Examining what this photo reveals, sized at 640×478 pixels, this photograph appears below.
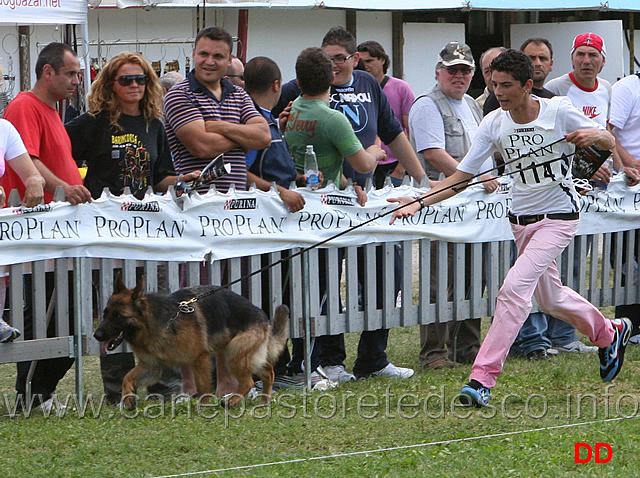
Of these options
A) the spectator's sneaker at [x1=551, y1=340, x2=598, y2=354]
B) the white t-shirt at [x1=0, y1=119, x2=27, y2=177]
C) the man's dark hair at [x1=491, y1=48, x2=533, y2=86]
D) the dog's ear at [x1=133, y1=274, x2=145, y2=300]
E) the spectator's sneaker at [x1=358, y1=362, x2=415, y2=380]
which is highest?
the man's dark hair at [x1=491, y1=48, x2=533, y2=86]

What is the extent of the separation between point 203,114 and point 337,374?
6.64 feet

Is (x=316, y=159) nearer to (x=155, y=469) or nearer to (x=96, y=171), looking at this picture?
(x=96, y=171)

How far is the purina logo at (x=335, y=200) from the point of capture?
683cm

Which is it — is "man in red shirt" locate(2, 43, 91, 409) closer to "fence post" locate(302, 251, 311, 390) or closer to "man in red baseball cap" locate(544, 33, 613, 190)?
"fence post" locate(302, 251, 311, 390)

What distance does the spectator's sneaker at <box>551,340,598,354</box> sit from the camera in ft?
26.8

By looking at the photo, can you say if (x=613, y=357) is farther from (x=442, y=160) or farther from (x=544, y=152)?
(x=442, y=160)

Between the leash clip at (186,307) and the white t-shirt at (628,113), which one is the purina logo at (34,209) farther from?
the white t-shirt at (628,113)

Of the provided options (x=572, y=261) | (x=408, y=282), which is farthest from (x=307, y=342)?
(x=572, y=261)

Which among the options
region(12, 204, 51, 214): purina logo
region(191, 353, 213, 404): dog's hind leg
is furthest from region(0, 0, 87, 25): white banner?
region(191, 353, 213, 404): dog's hind leg

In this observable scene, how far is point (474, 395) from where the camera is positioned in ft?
19.7

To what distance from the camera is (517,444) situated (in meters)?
5.15

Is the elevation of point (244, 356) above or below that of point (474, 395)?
above

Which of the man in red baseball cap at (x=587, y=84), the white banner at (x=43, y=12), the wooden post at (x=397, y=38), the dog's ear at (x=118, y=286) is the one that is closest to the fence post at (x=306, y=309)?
the dog's ear at (x=118, y=286)

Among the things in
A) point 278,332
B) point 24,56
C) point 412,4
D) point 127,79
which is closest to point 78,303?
point 278,332
